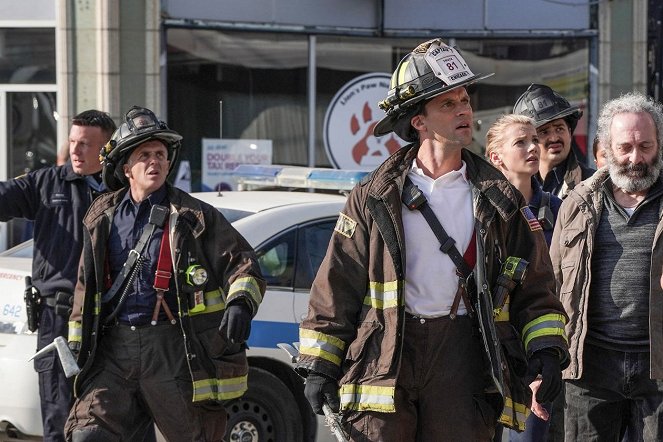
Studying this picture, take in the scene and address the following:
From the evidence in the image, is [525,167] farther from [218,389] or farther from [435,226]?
[435,226]

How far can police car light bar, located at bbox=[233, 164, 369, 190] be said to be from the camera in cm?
848

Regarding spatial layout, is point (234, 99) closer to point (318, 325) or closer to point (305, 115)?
point (305, 115)

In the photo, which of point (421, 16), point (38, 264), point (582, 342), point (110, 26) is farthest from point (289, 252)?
point (421, 16)

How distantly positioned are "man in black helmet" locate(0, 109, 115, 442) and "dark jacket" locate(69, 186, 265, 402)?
85cm

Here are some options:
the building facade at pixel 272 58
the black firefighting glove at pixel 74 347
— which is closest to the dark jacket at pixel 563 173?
the black firefighting glove at pixel 74 347

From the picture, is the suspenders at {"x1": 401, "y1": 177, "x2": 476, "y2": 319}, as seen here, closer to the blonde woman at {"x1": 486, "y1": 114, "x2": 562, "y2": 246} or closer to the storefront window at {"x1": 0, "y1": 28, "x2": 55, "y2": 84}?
the blonde woman at {"x1": 486, "y1": 114, "x2": 562, "y2": 246}

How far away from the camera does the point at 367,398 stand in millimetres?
4543

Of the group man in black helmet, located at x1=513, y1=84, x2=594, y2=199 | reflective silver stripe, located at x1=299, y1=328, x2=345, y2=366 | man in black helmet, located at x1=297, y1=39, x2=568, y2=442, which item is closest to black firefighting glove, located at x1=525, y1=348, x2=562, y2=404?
man in black helmet, located at x1=297, y1=39, x2=568, y2=442

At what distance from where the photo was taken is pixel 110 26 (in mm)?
13781

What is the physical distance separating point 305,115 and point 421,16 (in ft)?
5.64

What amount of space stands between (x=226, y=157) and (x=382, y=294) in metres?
10.2

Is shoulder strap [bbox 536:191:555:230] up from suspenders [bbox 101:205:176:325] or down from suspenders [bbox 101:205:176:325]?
up

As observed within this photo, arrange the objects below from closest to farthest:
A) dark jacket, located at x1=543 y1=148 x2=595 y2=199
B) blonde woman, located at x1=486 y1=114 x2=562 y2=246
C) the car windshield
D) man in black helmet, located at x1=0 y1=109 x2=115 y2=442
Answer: blonde woman, located at x1=486 y1=114 x2=562 y2=246 → man in black helmet, located at x1=0 y1=109 x2=115 y2=442 → dark jacket, located at x1=543 y1=148 x2=595 y2=199 → the car windshield

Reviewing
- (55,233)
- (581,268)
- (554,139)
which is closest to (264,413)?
(55,233)
